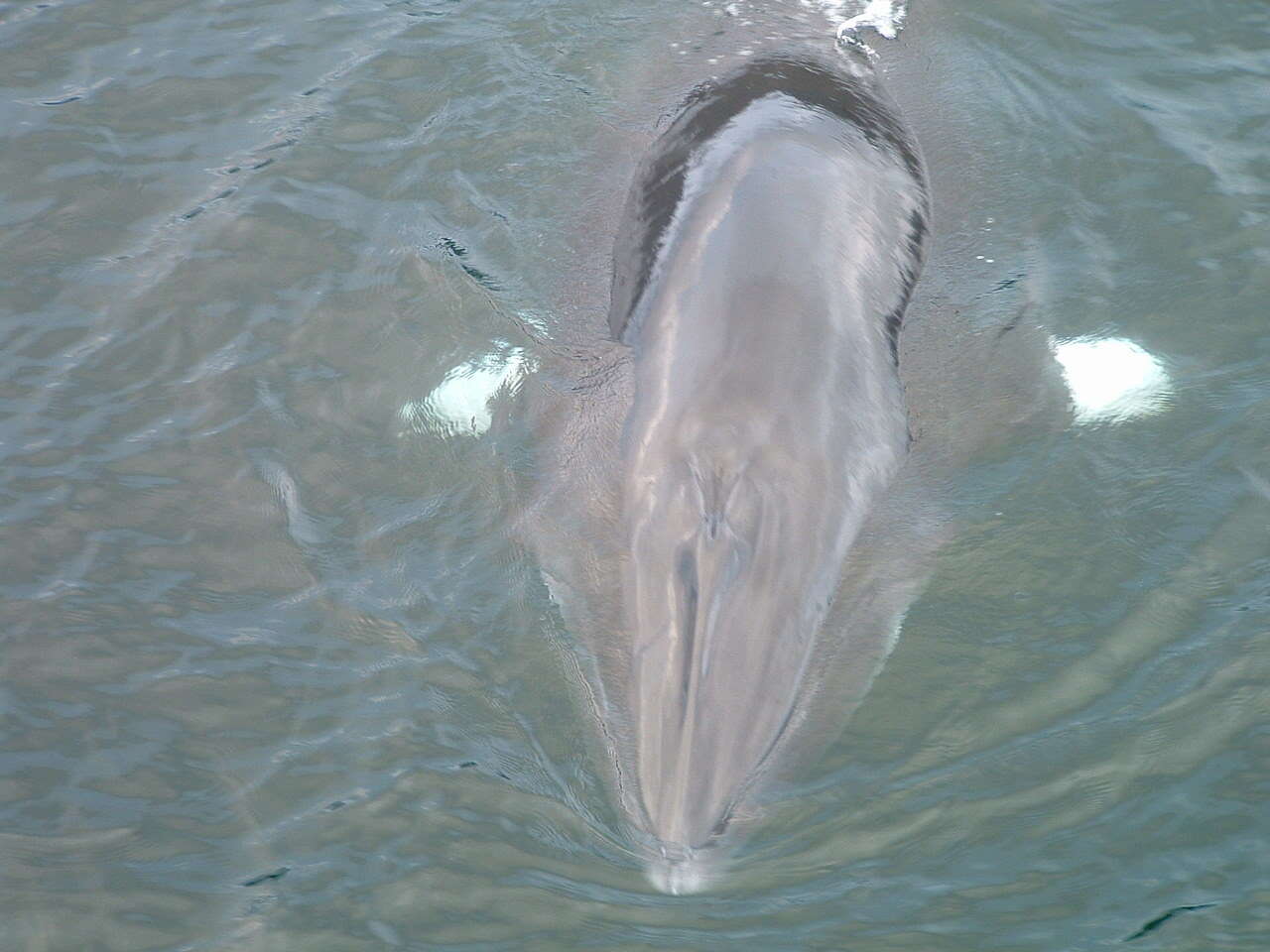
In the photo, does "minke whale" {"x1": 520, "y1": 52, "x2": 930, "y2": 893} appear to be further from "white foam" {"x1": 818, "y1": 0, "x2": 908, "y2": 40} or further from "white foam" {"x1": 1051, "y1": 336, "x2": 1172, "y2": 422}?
"white foam" {"x1": 818, "y1": 0, "x2": 908, "y2": 40}

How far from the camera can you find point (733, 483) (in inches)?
195

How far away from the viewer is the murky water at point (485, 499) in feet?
15.6

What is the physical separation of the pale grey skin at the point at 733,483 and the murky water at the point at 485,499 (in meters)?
0.23

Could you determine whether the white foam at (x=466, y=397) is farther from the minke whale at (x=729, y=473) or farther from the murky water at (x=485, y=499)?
the minke whale at (x=729, y=473)

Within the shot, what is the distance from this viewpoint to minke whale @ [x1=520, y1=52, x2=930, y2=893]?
4.63 metres

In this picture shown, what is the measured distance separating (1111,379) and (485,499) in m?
3.34

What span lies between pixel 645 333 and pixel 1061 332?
2.50m

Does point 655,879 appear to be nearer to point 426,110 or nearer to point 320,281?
point 320,281

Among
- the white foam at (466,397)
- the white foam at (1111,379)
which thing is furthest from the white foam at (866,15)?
the white foam at (466,397)

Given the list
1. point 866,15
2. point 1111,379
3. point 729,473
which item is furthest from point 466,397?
point 866,15

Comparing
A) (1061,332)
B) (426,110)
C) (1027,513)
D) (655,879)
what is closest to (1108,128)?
(1061,332)

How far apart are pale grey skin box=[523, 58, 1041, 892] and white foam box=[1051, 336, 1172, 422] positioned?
38.6 inches

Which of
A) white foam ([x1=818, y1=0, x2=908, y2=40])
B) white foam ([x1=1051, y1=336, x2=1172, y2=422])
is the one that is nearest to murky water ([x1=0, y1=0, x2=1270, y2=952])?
white foam ([x1=1051, y1=336, x2=1172, y2=422])

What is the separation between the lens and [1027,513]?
616 centimetres
